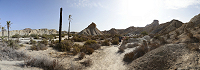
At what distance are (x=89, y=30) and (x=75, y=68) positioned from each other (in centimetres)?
4996

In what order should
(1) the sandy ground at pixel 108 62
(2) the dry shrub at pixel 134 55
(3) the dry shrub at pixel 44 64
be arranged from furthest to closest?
(2) the dry shrub at pixel 134 55
(1) the sandy ground at pixel 108 62
(3) the dry shrub at pixel 44 64

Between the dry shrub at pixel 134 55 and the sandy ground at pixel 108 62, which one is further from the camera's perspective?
the dry shrub at pixel 134 55

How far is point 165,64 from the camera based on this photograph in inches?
171

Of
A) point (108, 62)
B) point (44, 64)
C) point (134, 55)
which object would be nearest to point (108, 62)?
point (108, 62)

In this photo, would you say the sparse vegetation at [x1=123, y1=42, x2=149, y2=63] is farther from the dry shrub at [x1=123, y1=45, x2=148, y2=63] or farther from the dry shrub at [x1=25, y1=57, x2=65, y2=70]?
the dry shrub at [x1=25, y1=57, x2=65, y2=70]

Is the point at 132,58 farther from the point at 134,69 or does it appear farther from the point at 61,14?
the point at 61,14

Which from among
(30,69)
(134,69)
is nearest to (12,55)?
(30,69)

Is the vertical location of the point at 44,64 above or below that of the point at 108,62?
above

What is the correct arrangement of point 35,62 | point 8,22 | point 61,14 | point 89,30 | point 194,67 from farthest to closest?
point 89,30 → point 8,22 → point 61,14 → point 35,62 → point 194,67

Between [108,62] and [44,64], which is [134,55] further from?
[44,64]

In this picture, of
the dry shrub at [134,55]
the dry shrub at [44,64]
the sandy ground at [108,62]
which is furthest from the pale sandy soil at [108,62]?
the dry shrub at [44,64]

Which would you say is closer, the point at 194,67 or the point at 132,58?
the point at 194,67

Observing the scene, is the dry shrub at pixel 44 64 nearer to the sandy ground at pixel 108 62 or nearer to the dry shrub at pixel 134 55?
the sandy ground at pixel 108 62

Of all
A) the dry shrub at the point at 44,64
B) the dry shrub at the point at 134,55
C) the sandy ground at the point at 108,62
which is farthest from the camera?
the dry shrub at the point at 134,55
